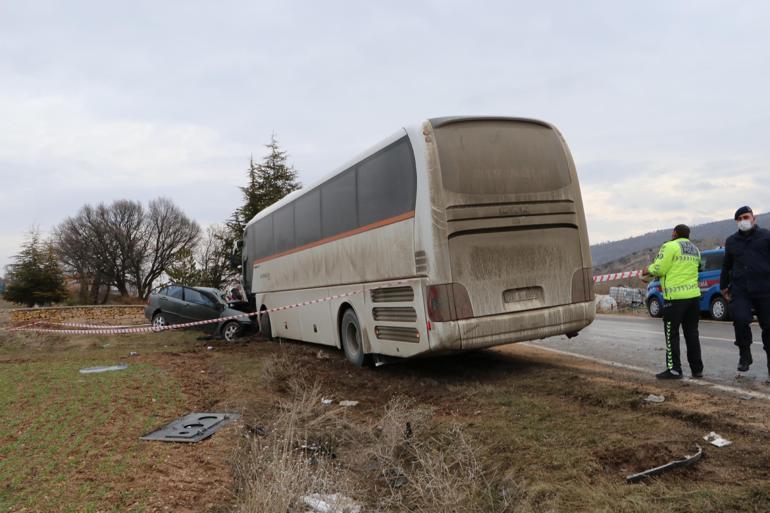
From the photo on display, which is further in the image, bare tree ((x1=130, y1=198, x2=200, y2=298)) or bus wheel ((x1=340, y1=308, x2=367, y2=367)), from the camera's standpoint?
bare tree ((x1=130, y1=198, x2=200, y2=298))

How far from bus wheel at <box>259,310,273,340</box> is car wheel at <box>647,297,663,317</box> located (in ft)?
39.8

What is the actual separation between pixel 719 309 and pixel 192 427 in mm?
14570

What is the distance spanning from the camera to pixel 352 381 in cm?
827

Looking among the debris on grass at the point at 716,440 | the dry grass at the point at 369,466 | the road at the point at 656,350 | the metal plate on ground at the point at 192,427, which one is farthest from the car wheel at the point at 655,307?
the metal plate on ground at the point at 192,427

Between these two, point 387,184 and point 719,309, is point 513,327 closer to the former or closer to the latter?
point 387,184

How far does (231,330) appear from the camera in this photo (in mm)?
16562

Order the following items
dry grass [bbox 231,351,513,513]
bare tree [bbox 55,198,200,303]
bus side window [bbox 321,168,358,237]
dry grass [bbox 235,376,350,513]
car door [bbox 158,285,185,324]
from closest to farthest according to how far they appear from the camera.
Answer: dry grass [bbox 235,376,350,513]
dry grass [bbox 231,351,513,513]
bus side window [bbox 321,168,358,237]
car door [bbox 158,285,185,324]
bare tree [bbox 55,198,200,303]

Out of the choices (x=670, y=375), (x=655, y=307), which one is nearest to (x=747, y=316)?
(x=670, y=375)

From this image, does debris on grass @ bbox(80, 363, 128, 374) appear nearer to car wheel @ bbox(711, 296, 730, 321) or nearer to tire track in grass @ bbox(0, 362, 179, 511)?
tire track in grass @ bbox(0, 362, 179, 511)

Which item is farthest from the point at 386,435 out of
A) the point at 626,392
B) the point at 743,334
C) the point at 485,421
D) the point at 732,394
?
the point at 743,334

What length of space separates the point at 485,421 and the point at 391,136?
13.1ft

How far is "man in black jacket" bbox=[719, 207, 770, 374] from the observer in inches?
265

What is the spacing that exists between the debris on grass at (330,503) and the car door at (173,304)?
1478cm

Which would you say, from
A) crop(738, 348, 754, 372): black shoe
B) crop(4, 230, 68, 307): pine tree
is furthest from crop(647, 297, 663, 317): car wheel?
crop(4, 230, 68, 307): pine tree
